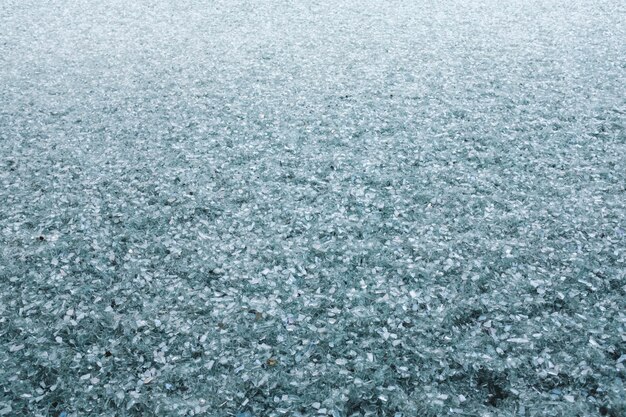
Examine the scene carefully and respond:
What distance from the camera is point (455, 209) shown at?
14.2 feet

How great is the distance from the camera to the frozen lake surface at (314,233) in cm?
293

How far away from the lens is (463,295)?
11.4 feet

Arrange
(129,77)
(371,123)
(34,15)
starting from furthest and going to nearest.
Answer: (34,15)
(129,77)
(371,123)

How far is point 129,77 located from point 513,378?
6384 millimetres

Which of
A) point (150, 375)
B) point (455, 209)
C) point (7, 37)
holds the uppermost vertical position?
point (7, 37)

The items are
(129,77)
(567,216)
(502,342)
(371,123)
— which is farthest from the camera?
(129,77)

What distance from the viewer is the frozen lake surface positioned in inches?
115

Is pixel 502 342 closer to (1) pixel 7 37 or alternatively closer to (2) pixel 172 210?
(2) pixel 172 210

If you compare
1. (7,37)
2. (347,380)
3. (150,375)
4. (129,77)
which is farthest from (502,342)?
(7,37)

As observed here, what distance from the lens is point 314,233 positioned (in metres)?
4.08

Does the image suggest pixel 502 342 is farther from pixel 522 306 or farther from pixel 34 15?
pixel 34 15

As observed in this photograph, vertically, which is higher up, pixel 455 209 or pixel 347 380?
pixel 455 209

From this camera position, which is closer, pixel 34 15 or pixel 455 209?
pixel 455 209

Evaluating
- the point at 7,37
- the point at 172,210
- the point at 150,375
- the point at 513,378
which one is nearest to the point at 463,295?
the point at 513,378
